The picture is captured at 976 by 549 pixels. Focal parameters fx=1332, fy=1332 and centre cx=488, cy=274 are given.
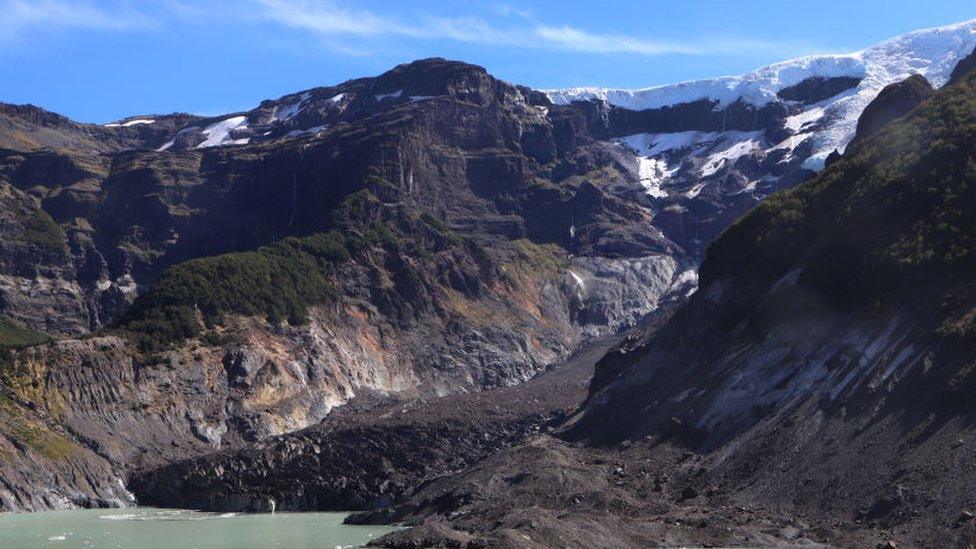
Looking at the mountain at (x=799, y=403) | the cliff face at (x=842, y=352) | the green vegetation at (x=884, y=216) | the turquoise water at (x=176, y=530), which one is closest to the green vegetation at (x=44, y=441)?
the turquoise water at (x=176, y=530)

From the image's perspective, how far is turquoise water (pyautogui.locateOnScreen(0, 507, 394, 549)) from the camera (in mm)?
92312

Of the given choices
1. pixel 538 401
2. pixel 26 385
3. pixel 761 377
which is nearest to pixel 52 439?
pixel 26 385

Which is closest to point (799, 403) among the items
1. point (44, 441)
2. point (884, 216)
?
point (884, 216)

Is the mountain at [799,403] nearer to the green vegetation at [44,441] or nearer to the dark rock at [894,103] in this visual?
the dark rock at [894,103]

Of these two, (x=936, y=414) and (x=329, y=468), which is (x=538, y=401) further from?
(x=936, y=414)

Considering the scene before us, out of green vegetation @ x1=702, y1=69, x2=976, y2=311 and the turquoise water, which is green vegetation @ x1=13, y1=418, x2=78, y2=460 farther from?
green vegetation @ x1=702, y1=69, x2=976, y2=311

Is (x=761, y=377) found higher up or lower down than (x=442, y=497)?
higher up

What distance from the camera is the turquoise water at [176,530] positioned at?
92.3 meters

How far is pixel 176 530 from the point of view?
106 meters

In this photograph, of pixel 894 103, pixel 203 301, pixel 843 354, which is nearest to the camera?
pixel 843 354

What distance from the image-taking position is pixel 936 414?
85688mm

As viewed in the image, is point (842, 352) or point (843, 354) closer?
point (843, 354)

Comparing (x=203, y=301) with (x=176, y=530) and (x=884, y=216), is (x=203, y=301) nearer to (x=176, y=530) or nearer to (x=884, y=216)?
(x=176, y=530)

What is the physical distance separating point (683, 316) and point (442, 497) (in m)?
38.7
